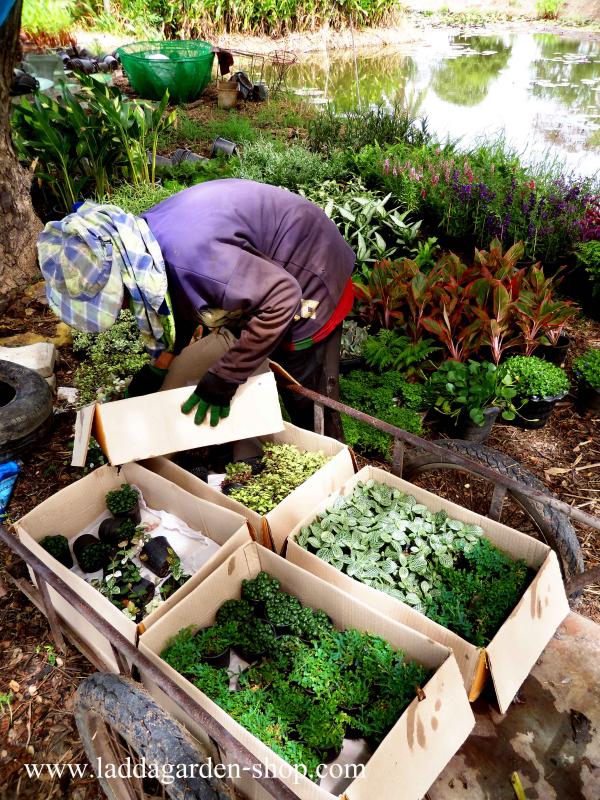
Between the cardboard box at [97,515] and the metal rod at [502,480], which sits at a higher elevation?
the metal rod at [502,480]

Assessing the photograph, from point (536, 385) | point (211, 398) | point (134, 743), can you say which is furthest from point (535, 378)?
point (134, 743)

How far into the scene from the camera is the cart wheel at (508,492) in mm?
2080

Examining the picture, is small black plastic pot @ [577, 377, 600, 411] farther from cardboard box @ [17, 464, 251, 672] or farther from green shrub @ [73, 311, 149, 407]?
green shrub @ [73, 311, 149, 407]

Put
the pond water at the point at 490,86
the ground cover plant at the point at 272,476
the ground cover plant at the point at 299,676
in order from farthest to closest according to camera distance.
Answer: the pond water at the point at 490,86, the ground cover plant at the point at 272,476, the ground cover plant at the point at 299,676

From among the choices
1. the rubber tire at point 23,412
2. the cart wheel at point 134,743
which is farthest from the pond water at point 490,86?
the cart wheel at point 134,743

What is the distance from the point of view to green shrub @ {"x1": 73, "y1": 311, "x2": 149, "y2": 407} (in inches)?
134

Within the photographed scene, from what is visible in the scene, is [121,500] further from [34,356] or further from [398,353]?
[398,353]

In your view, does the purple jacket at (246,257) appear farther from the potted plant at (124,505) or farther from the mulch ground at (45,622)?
the mulch ground at (45,622)

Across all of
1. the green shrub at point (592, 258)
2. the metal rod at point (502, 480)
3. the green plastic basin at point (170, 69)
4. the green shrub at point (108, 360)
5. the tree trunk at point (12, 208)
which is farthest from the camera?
the green plastic basin at point (170, 69)

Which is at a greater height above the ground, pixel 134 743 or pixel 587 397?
pixel 134 743

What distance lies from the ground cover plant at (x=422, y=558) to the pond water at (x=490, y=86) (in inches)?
246

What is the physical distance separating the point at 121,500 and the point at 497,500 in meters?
1.44

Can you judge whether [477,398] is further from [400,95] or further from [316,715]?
[400,95]

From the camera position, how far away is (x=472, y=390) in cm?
303
